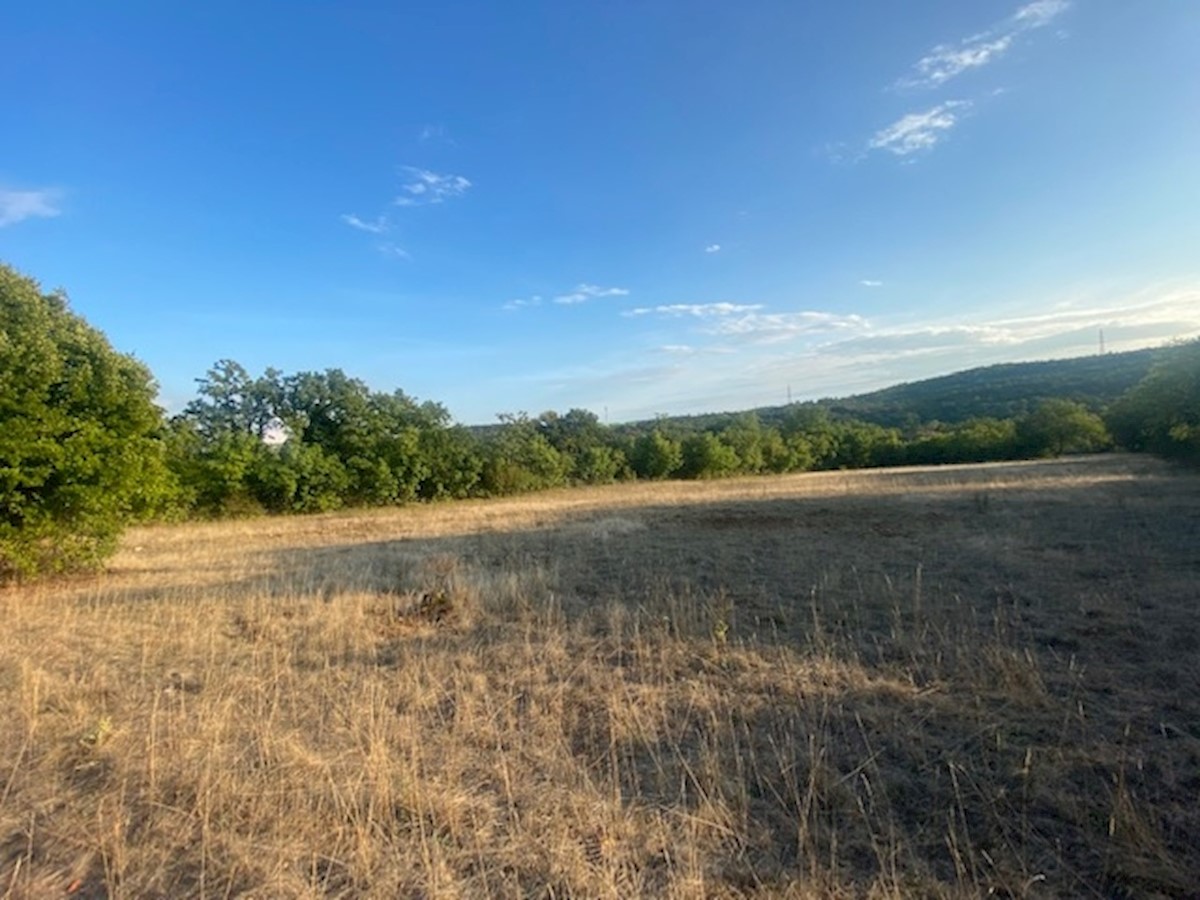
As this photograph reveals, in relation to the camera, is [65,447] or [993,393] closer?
[65,447]

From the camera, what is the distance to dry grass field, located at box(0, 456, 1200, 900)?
2.86m

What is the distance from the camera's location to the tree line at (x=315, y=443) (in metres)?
9.49

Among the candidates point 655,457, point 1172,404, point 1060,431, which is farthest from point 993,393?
point 1172,404

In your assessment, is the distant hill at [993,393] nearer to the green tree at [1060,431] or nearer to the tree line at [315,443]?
the tree line at [315,443]

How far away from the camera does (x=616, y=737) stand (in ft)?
13.8

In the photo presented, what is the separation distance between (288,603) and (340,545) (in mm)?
Result: 8302

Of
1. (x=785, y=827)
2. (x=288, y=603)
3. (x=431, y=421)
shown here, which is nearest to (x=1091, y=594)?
(x=785, y=827)

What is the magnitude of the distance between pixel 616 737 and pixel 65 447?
9918mm

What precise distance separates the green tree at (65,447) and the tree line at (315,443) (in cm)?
3

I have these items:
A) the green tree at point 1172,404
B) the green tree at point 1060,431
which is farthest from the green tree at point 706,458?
the green tree at point 1060,431

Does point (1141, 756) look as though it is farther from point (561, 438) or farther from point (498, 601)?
point (561, 438)

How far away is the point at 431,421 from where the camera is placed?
3828cm

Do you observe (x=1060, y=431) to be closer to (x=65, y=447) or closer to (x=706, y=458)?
(x=706, y=458)

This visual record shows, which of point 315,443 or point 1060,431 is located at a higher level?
point 315,443
